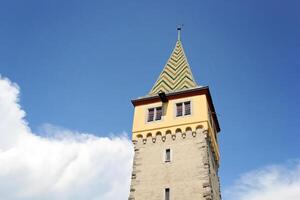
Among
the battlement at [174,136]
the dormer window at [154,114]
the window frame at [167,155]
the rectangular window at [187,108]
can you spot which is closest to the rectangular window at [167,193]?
the window frame at [167,155]

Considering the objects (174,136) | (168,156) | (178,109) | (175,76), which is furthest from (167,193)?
(175,76)

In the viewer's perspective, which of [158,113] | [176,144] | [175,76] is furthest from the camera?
[175,76]

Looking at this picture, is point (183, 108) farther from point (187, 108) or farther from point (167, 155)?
point (167, 155)

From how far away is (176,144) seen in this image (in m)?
A: 24.3

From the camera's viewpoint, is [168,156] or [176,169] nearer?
[176,169]

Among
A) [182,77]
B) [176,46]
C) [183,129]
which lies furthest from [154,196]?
[176,46]

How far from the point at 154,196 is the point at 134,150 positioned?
152 inches

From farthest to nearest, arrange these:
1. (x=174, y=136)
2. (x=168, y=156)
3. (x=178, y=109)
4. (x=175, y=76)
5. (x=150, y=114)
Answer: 1. (x=175, y=76)
2. (x=150, y=114)
3. (x=178, y=109)
4. (x=174, y=136)
5. (x=168, y=156)

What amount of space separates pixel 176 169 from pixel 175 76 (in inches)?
394

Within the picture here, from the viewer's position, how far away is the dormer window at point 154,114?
26297mm

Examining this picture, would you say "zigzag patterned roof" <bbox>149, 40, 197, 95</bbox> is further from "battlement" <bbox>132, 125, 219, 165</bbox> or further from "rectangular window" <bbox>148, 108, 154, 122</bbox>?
"battlement" <bbox>132, 125, 219, 165</bbox>

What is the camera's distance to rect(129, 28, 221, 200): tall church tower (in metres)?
22.2

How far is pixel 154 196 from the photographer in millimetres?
22203

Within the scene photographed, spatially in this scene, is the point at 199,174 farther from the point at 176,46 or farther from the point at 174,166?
the point at 176,46
